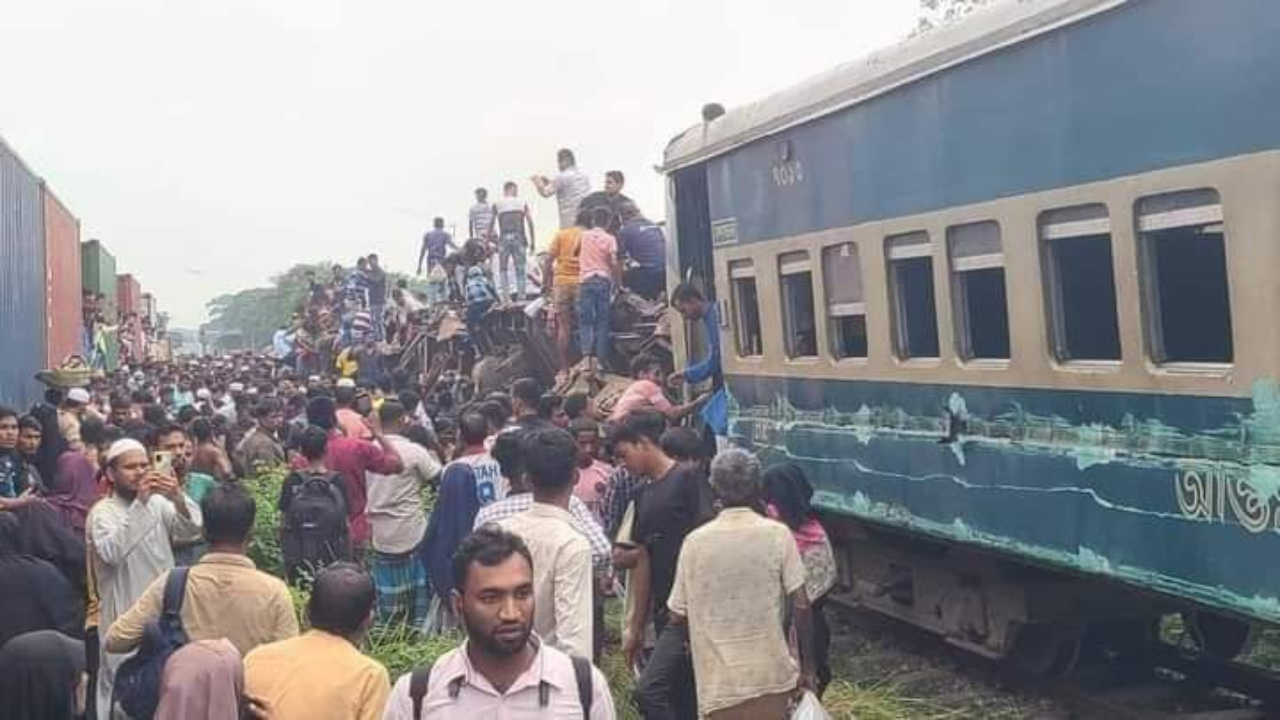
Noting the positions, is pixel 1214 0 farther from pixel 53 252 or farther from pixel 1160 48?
pixel 53 252

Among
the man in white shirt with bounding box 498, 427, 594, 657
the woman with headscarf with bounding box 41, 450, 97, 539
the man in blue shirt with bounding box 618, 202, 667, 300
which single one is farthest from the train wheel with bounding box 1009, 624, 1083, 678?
the man in blue shirt with bounding box 618, 202, 667, 300

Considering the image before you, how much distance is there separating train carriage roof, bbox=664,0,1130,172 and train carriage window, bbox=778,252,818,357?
2.42 feet

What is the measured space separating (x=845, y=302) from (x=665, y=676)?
3.19 meters

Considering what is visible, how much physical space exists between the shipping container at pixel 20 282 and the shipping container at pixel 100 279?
11649 mm

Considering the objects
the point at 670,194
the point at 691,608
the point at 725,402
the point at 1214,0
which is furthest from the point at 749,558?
the point at 670,194

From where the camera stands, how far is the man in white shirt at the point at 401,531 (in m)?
8.52

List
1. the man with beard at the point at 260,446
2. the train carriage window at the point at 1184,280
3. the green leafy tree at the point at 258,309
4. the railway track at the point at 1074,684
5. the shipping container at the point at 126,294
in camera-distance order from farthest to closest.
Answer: the green leafy tree at the point at 258,309 < the shipping container at the point at 126,294 < the man with beard at the point at 260,446 < the railway track at the point at 1074,684 < the train carriage window at the point at 1184,280

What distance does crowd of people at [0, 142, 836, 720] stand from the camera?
3980mm

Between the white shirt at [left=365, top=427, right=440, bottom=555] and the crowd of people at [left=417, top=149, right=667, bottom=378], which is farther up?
the crowd of people at [left=417, top=149, right=667, bottom=378]

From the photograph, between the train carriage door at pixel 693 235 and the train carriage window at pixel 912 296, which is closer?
the train carriage window at pixel 912 296

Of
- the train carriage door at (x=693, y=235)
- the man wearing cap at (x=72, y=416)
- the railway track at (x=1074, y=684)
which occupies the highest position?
the train carriage door at (x=693, y=235)

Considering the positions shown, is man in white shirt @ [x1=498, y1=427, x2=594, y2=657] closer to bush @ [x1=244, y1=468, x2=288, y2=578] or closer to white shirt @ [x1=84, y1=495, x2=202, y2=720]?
white shirt @ [x1=84, y1=495, x2=202, y2=720]

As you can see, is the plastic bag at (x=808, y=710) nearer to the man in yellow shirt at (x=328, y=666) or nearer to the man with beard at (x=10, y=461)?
the man in yellow shirt at (x=328, y=666)

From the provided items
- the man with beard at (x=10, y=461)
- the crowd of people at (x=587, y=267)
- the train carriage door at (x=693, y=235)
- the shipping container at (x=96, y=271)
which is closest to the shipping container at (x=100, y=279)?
the shipping container at (x=96, y=271)
